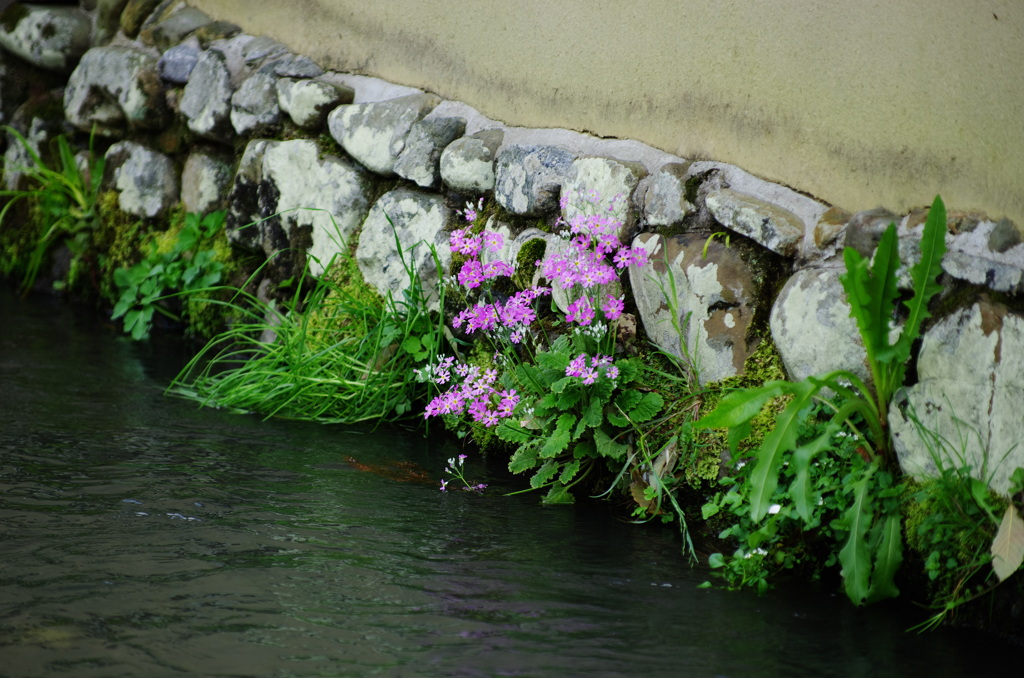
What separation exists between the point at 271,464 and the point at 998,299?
2203mm

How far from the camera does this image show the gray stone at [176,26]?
5.31 metres

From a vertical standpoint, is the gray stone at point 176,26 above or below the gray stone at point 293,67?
above

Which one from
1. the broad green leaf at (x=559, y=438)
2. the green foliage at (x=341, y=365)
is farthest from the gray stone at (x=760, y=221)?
the green foliage at (x=341, y=365)

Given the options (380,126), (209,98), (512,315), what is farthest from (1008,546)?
(209,98)

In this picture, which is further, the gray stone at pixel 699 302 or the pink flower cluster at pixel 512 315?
the pink flower cluster at pixel 512 315

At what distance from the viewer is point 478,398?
11.2 ft

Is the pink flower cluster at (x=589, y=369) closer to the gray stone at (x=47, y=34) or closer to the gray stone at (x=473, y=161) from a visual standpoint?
the gray stone at (x=473, y=161)

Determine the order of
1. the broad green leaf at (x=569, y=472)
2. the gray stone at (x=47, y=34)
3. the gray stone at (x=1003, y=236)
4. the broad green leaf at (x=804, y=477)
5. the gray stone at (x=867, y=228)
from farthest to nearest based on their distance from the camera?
the gray stone at (x=47, y=34), the broad green leaf at (x=569, y=472), the gray stone at (x=867, y=228), the gray stone at (x=1003, y=236), the broad green leaf at (x=804, y=477)

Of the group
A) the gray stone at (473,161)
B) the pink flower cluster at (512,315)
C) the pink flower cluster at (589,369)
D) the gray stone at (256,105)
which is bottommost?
the pink flower cluster at (589,369)

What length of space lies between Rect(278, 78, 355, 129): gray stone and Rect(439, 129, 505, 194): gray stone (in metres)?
0.82

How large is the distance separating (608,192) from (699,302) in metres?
0.54

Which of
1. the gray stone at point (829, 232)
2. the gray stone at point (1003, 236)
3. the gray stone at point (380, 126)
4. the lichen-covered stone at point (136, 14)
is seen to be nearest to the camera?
the gray stone at point (1003, 236)

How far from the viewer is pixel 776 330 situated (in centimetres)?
284

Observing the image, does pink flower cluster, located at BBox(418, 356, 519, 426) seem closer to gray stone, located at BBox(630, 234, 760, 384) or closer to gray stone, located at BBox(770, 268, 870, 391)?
gray stone, located at BBox(630, 234, 760, 384)
